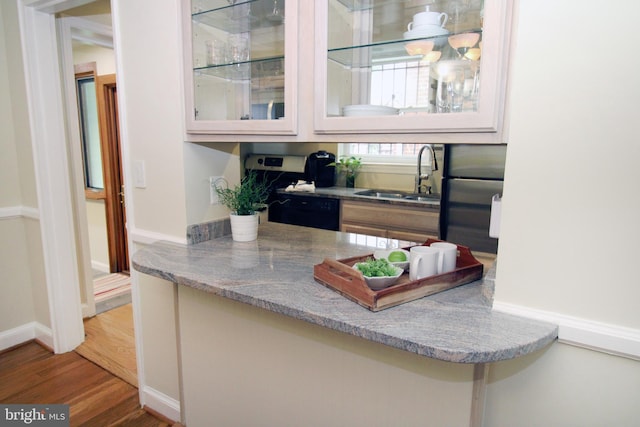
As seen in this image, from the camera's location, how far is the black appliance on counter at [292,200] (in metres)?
3.55

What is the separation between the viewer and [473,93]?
3.67ft

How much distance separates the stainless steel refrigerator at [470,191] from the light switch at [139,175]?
6.79 feet

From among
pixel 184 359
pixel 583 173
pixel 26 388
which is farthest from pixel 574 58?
pixel 26 388

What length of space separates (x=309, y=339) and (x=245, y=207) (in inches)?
28.1

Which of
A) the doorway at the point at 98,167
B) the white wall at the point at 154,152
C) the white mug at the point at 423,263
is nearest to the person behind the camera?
the white mug at the point at 423,263

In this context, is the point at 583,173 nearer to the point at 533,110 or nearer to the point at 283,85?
the point at 533,110

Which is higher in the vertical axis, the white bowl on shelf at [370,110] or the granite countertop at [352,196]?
the white bowl on shelf at [370,110]

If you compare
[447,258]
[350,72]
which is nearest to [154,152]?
[350,72]

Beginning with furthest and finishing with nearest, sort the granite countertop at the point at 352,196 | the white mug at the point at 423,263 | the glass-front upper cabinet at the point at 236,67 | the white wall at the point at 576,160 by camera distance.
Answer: the granite countertop at the point at 352,196, the glass-front upper cabinet at the point at 236,67, the white mug at the point at 423,263, the white wall at the point at 576,160

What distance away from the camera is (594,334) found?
94 centimetres

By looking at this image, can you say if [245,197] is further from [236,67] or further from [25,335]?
[25,335]

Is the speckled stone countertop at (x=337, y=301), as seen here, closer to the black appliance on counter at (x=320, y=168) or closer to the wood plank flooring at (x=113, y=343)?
the wood plank flooring at (x=113, y=343)

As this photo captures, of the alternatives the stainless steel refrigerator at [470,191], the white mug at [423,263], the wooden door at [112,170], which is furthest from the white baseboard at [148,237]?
the wooden door at [112,170]

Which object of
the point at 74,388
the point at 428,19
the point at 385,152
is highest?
the point at 428,19
